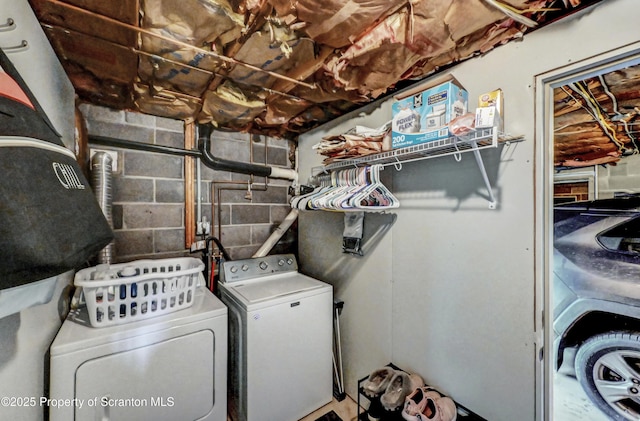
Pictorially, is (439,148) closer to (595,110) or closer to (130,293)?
(595,110)

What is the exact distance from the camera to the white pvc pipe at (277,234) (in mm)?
2406

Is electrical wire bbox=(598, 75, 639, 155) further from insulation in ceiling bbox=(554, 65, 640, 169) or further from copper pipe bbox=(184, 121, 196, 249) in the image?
copper pipe bbox=(184, 121, 196, 249)

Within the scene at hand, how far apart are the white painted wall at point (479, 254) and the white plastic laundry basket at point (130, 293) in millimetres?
1265

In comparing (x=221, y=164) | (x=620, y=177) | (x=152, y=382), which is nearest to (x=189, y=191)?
(x=221, y=164)

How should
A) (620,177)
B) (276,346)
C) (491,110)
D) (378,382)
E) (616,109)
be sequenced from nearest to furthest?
(491,110)
(378,382)
(276,346)
(616,109)
(620,177)

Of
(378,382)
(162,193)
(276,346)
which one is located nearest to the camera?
(378,382)

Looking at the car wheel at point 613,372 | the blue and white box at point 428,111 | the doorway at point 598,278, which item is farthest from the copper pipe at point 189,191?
the car wheel at point 613,372

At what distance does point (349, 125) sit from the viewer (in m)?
2.05

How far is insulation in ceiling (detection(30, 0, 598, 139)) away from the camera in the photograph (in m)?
1.03

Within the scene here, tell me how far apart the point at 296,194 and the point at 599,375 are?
2.67m

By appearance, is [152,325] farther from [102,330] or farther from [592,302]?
[592,302]

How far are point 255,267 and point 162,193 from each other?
0.97 metres

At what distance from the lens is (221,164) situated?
2.24 metres

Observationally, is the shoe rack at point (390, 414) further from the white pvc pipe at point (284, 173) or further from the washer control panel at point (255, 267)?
the white pvc pipe at point (284, 173)
